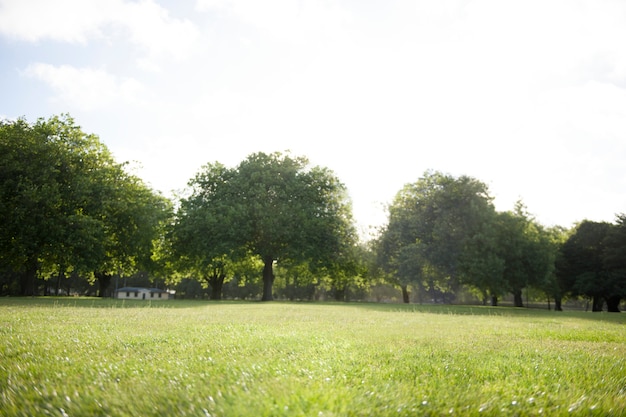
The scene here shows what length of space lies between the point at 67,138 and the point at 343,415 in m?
48.3

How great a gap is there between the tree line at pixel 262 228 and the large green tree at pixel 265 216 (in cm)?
16

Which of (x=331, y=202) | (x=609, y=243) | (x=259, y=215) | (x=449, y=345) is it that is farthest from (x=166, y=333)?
(x=609, y=243)

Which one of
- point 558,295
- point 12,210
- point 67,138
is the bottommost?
point 558,295

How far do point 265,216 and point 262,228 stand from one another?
1.52 m

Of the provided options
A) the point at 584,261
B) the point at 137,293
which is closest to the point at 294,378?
the point at 584,261

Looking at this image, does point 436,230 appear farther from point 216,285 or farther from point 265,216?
point 216,285

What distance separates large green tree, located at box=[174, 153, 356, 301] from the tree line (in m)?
0.16

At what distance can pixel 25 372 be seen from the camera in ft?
18.9

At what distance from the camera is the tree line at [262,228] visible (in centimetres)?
3903

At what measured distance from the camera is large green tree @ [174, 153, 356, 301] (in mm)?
48875

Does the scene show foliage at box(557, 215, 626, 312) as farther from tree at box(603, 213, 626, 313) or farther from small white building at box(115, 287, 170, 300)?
small white building at box(115, 287, 170, 300)

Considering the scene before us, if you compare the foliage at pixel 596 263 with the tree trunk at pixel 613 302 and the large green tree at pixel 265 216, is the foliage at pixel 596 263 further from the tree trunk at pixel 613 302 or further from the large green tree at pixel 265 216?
the large green tree at pixel 265 216

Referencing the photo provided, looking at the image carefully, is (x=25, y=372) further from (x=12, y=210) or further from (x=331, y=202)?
(x=331, y=202)

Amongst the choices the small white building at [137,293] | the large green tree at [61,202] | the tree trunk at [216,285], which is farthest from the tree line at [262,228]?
the small white building at [137,293]
